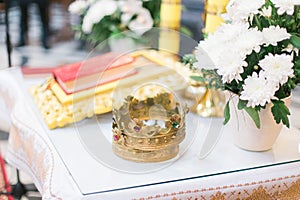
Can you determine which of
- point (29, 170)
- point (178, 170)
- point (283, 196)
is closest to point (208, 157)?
point (178, 170)

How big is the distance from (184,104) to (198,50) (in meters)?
0.15

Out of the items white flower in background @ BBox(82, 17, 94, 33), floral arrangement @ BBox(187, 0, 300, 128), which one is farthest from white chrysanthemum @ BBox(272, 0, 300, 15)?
white flower in background @ BBox(82, 17, 94, 33)

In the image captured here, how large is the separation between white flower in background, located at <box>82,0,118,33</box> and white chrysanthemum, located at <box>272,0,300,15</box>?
776mm

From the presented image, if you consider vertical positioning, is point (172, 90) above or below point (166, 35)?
below

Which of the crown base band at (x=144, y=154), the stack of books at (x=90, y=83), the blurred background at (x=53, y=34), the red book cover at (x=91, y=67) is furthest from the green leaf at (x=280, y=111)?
the blurred background at (x=53, y=34)

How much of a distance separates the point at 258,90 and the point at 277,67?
0.06m

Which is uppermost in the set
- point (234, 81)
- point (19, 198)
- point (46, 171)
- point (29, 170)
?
point (234, 81)

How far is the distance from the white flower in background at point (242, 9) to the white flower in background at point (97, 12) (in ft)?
2.22

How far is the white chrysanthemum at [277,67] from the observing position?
0.96 m

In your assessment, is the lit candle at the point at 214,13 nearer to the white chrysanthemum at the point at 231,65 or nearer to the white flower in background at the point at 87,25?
the white chrysanthemum at the point at 231,65

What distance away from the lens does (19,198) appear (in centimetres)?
186

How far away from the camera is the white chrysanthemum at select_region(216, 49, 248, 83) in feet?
3.21

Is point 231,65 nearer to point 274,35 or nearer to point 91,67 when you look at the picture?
point 274,35

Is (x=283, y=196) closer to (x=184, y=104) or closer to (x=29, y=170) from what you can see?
(x=184, y=104)
